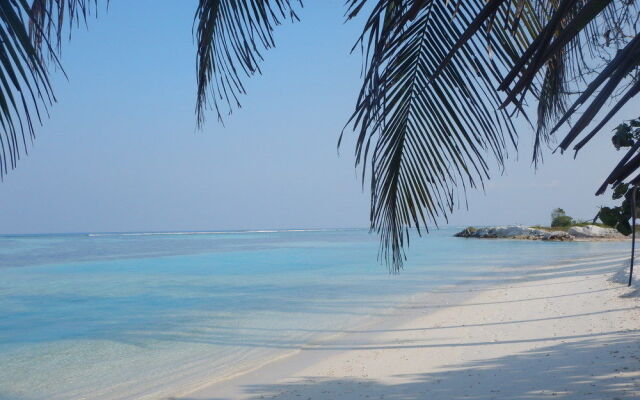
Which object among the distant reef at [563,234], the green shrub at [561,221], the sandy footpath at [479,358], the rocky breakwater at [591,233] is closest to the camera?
the sandy footpath at [479,358]

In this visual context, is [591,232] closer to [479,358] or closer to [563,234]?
[563,234]

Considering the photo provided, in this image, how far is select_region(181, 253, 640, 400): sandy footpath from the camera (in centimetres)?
452

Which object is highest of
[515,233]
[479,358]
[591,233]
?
[591,233]

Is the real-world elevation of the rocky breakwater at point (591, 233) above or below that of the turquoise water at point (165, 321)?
above

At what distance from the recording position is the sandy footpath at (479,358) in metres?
4.52

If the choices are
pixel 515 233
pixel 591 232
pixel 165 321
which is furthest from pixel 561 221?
pixel 165 321

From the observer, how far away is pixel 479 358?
227 inches

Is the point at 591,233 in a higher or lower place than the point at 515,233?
higher

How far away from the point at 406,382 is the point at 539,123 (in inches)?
122

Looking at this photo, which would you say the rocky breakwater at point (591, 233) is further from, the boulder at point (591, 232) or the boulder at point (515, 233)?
the boulder at point (515, 233)

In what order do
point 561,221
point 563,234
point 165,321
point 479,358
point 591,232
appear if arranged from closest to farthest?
1. point 479,358
2. point 165,321
3. point 563,234
4. point 591,232
5. point 561,221

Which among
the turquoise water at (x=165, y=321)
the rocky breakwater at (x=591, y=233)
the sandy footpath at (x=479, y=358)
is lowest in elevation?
the turquoise water at (x=165, y=321)

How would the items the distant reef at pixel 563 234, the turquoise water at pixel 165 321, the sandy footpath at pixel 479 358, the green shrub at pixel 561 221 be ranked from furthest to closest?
1. the green shrub at pixel 561 221
2. the distant reef at pixel 563 234
3. the turquoise water at pixel 165 321
4. the sandy footpath at pixel 479 358

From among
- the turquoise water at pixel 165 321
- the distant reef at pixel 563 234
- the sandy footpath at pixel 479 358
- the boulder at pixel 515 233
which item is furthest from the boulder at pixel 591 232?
the sandy footpath at pixel 479 358
